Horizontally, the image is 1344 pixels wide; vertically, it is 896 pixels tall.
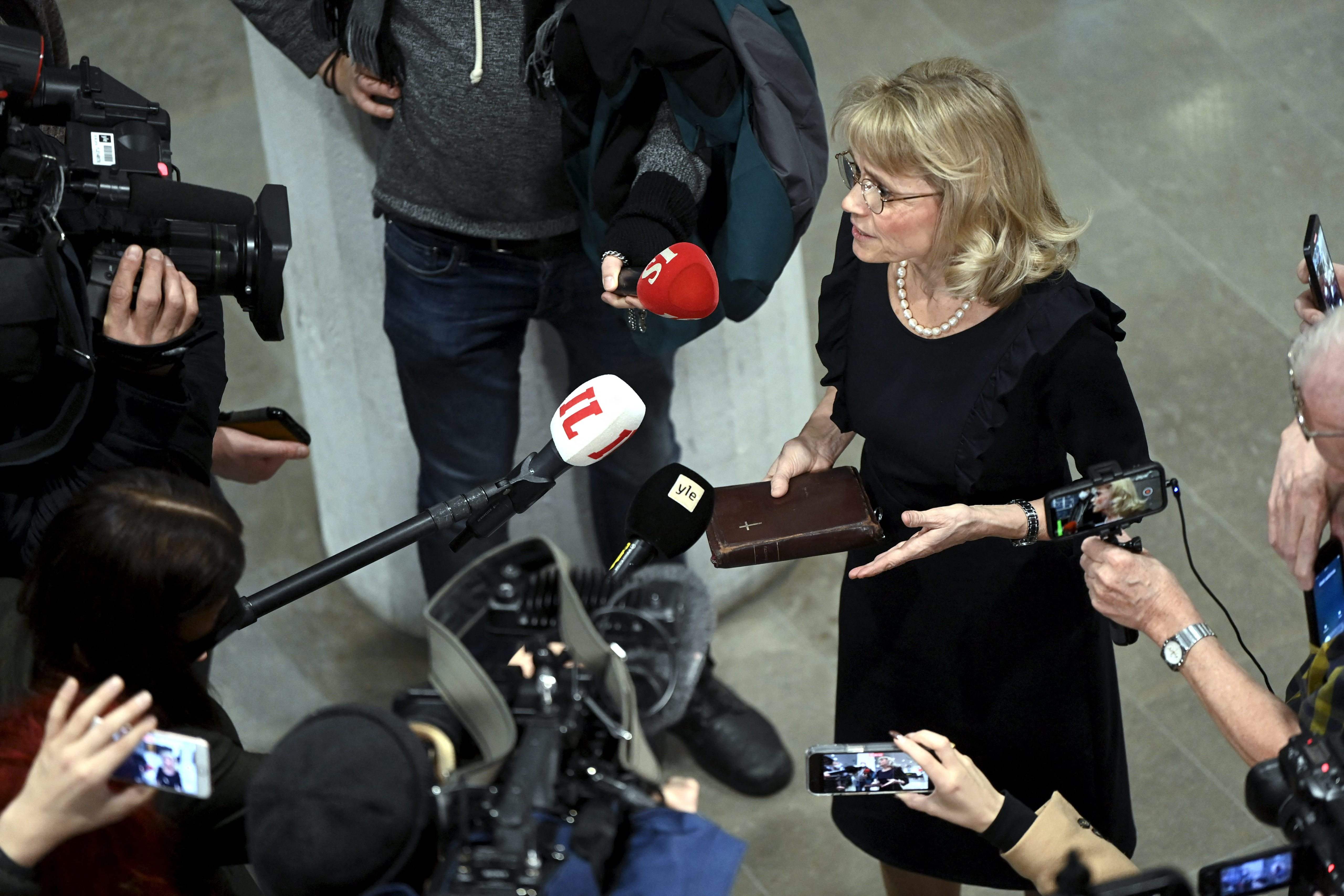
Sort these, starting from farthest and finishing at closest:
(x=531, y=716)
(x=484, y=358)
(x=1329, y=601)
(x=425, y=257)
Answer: (x=484, y=358), (x=425, y=257), (x=1329, y=601), (x=531, y=716)

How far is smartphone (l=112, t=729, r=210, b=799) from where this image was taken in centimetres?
155

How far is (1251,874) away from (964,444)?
0.83 m

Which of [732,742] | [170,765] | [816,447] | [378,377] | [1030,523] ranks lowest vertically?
[732,742]

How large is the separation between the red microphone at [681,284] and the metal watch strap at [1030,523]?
1.94 ft

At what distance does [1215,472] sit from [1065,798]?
5.94ft

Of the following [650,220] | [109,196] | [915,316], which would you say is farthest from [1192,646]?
[109,196]

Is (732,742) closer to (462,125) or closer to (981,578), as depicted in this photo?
(981,578)

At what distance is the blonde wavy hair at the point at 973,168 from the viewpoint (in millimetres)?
2156

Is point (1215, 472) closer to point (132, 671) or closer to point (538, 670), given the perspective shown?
point (538, 670)

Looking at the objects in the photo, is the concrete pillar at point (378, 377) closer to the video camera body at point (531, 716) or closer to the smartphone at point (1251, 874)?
the video camera body at point (531, 716)

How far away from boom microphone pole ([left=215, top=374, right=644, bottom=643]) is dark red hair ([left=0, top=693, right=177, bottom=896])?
0.25m

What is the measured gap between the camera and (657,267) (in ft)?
7.33

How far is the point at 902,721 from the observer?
8.18ft

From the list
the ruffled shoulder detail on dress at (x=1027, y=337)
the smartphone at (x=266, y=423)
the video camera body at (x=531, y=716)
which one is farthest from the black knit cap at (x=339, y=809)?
the smartphone at (x=266, y=423)
